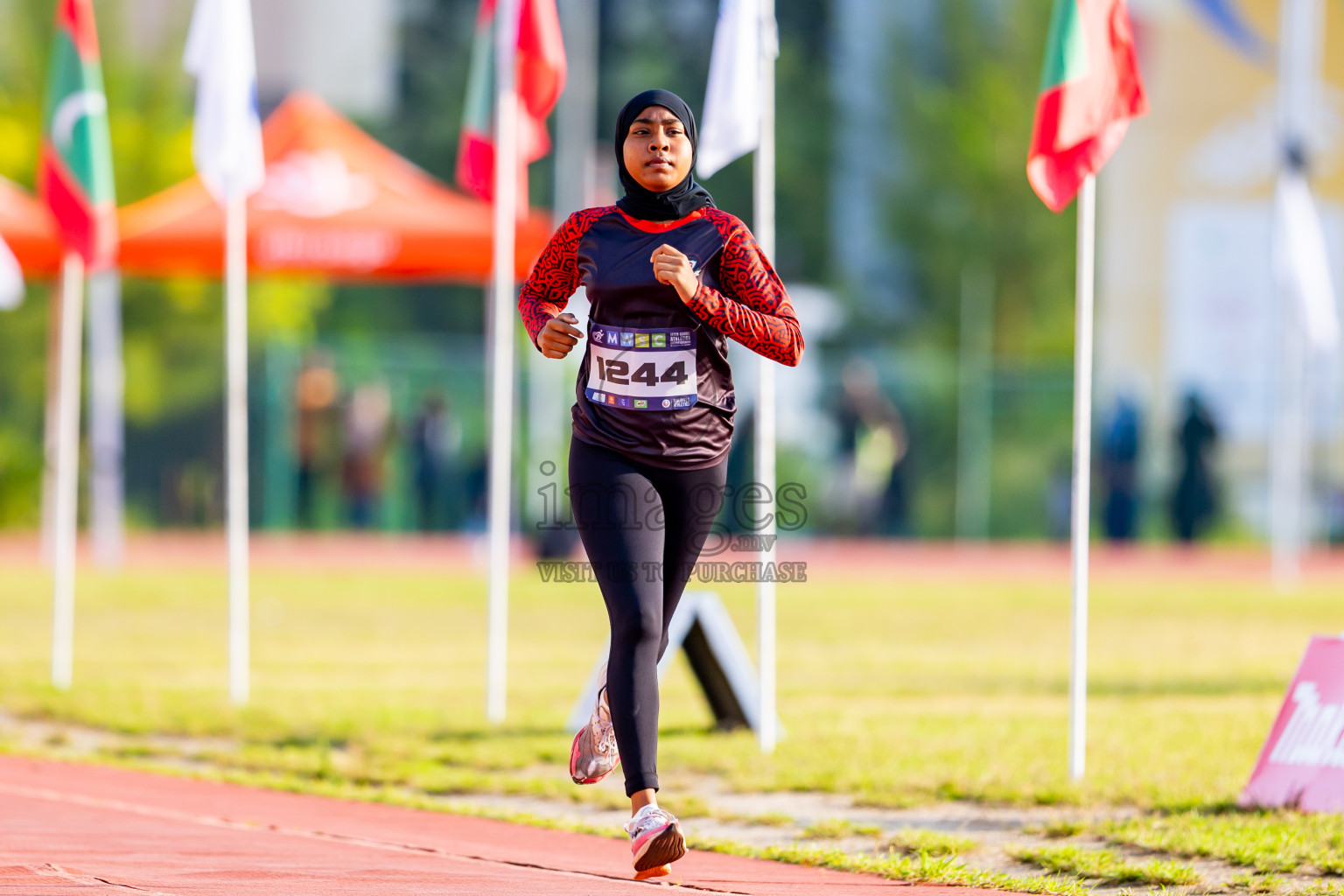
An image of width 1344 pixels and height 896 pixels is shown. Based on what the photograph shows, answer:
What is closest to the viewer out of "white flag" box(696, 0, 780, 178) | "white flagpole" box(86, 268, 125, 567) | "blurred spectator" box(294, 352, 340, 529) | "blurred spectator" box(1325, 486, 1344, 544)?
"white flag" box(696, 0, 780, 178)

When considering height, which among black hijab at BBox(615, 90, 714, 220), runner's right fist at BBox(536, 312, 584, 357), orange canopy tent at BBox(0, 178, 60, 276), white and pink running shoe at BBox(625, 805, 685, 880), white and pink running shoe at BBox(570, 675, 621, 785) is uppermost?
orange canopy tent at BBox(0, 178, 60, 276)

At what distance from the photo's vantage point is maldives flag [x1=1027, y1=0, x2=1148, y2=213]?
762cm

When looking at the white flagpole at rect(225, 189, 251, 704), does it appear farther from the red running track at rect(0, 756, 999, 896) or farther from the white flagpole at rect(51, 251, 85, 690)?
the red running track at rect(0, 756, 999, 896)

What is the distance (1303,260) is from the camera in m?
16.0

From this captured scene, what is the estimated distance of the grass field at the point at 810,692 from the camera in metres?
7.20

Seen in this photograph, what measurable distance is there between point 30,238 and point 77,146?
622 centimetres

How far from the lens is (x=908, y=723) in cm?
896

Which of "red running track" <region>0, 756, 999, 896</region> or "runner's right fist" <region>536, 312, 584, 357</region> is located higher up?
"runner's right fist" <region>536, 312, 584, 357</region>

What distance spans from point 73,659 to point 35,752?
143 inches

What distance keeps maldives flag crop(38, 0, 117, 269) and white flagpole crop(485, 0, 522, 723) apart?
250 cm

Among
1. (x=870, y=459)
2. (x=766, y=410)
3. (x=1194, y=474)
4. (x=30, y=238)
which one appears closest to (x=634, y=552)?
(x=766, y=410)

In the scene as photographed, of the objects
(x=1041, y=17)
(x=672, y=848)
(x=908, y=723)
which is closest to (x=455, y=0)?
(x=1041, y=17)

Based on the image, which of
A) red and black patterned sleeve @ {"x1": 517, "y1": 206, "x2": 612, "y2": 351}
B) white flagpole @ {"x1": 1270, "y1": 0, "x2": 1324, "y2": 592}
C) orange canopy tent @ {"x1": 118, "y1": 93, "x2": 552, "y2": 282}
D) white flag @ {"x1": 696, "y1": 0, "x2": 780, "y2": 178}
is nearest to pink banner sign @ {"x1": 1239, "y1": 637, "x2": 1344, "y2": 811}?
red and black patterned sleeve @ {"x1": 517, "y1": 206, "x2": 612, "y2": 351}

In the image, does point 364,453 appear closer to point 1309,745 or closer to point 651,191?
point 1309,745
